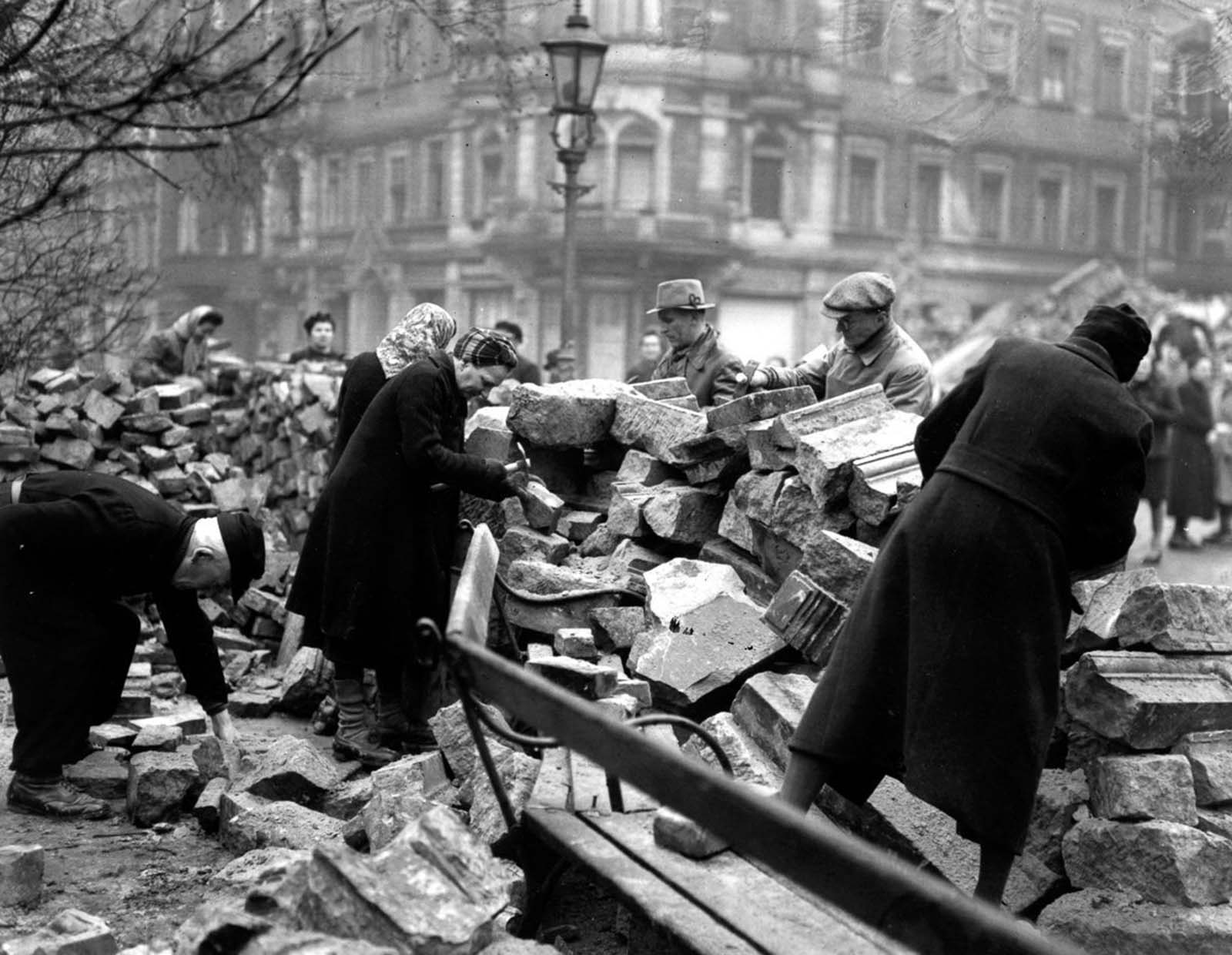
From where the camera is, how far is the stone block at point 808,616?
17.3ft

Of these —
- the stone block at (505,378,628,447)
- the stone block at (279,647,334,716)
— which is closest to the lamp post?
the stone block at (505,378,628,447)

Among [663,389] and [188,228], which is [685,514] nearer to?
[663,389]

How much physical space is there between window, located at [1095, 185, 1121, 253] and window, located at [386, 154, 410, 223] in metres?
12.5

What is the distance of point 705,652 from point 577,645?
637mm

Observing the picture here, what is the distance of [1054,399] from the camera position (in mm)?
4078

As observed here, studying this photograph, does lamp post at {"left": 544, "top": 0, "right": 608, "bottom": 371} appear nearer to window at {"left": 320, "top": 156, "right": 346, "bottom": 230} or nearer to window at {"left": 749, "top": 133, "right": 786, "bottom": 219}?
window at {"left": 320, "top": 156, "right": 346, "bottom": 230}

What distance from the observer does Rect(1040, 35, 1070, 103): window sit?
66.2 feet

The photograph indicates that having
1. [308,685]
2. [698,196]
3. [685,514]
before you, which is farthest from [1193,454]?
[698,196]

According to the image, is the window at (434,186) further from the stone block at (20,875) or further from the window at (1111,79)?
the stone block at (20,875)

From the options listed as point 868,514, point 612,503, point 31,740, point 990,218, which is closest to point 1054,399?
point 868,514

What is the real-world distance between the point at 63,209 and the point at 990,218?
73.9 ft

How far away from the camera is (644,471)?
7.32 meters

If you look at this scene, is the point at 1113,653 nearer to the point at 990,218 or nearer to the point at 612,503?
the point at 612,503

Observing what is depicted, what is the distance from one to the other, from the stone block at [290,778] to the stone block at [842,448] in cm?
223
